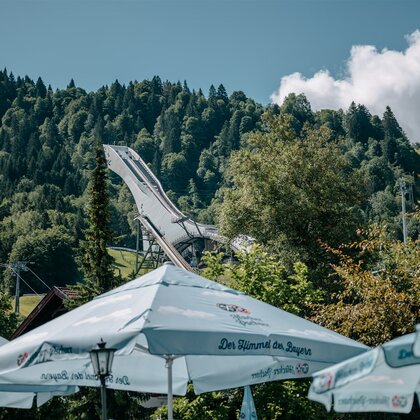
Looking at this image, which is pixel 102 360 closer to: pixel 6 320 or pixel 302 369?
pixel 302 369

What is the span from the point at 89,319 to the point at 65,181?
142m

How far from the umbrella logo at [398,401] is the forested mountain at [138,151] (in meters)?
89.4

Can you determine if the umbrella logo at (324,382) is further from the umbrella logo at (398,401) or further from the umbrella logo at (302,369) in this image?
the umbrella logo at (302,369)

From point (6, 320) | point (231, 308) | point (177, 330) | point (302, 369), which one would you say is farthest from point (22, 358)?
point (6, 320)

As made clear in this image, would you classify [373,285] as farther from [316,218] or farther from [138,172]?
[138,172]

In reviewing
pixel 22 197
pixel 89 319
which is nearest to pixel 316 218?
pixel 89 319

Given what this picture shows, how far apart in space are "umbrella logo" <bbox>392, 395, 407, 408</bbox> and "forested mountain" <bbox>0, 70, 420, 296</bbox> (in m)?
89.4

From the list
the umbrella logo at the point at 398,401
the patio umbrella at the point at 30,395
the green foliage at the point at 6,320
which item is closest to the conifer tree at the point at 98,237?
the green foliage at the point at 6,320

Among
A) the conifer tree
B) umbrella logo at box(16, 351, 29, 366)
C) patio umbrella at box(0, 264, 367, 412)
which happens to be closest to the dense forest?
the conifer tree

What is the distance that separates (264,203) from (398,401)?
23420 mm

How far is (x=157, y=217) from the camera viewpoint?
74.6 m

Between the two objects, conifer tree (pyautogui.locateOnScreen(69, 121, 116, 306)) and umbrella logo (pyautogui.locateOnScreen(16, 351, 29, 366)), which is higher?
conifer tree (pyautogui.locateOnScreen(69, 121, 116, 306))

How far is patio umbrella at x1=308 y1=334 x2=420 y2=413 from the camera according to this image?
367 centimetres

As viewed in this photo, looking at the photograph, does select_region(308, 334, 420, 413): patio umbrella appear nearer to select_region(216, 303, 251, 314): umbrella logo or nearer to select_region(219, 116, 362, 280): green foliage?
select_region(216, 303, 251, 314): umbrella logo
